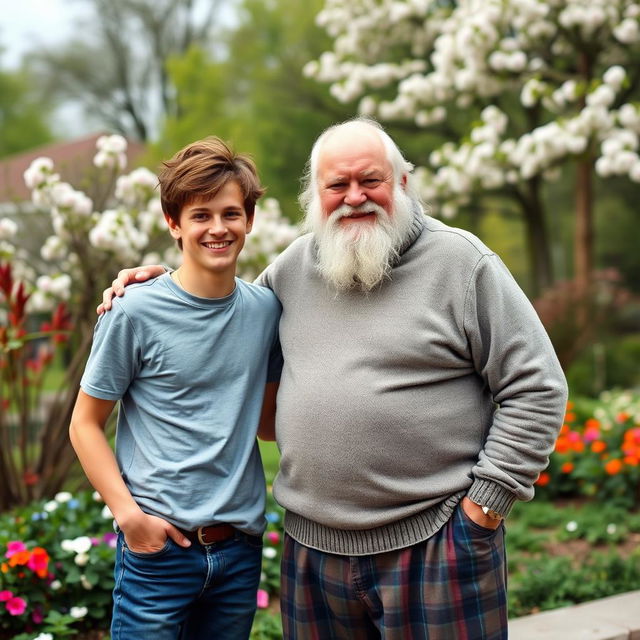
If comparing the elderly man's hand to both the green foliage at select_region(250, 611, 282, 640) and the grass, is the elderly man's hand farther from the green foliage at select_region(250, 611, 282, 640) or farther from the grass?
the grass

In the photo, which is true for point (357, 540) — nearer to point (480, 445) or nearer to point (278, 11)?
point (480, 445)

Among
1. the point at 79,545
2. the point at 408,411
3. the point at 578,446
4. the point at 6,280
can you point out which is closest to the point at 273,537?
the point at 79,545

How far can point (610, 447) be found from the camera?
590 centimetres

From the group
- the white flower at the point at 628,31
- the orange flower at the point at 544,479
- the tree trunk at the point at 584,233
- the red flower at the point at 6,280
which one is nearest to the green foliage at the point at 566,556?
the orange flower at the point at 544,479

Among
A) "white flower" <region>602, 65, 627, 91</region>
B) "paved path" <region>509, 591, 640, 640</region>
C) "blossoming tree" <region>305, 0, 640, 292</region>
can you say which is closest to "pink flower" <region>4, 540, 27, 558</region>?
"paved path" <region>509, 591, 640, 640</region>

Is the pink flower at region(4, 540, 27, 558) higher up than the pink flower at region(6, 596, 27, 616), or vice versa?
the pink flower at region(4, 540, 27, 558)

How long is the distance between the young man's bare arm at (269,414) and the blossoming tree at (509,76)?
531 centimetres

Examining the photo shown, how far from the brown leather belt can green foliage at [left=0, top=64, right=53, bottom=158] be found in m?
36.5

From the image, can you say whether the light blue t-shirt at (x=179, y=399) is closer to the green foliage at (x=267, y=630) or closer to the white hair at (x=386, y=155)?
the white hair at (x=386, y=155)

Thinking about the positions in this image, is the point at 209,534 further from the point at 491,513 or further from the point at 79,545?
the point at 79,545

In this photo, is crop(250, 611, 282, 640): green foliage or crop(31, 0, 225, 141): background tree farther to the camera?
crop(31, 0, 225, 141): background tree

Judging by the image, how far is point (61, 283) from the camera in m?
4.95

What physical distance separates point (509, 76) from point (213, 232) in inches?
290

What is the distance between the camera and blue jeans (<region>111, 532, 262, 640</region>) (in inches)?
94.0
